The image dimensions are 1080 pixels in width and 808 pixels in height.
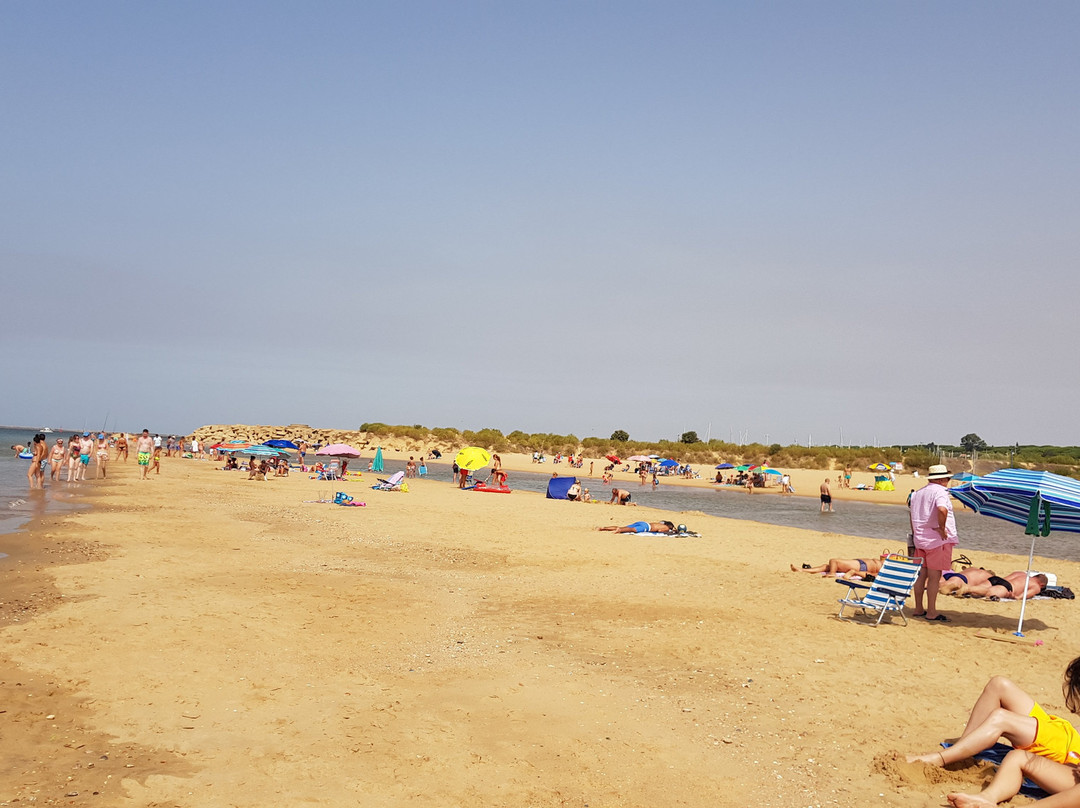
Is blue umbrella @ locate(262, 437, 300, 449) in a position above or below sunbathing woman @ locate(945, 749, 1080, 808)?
below

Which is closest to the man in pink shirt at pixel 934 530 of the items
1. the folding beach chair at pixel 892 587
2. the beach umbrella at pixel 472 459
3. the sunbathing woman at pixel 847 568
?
the folding beach chair at pixel 892 587

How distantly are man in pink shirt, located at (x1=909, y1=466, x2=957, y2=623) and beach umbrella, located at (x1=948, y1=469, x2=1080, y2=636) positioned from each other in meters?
0.25

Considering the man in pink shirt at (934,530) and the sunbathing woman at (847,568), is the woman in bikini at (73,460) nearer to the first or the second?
the sunbathing woman at (847,568)

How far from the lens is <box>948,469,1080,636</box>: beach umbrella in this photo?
28.5 feet

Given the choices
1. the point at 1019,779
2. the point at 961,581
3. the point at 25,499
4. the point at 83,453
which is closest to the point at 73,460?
the point at 83,453

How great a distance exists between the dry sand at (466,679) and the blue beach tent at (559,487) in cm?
1537

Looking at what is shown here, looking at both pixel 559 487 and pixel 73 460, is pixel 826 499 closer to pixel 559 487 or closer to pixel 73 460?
pixel 559 487

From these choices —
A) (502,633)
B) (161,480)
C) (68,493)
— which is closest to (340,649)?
(502,633)

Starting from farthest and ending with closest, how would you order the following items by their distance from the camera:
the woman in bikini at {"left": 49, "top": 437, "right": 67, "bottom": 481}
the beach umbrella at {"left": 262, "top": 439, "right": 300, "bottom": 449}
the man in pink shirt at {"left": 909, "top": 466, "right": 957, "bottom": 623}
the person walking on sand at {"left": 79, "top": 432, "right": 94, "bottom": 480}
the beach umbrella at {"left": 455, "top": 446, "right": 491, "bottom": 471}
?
the beach umbrella at {"left": 262, "top": 439, "right": 300, "bottom": 449}, the person walking on sand at {"left": 79, "top": 432, "right": 94, "bottom": 480}, the beach umbrella at {"left": 455, "top": 446, "right": 491, "bottom": 471}, the woman in bikini at {"left": 49, "top": 437, "right": 67, "bottom": 481}, the man in pink shirt at {"left": 909, "top": 466, "right": 957, "bottom": 623}

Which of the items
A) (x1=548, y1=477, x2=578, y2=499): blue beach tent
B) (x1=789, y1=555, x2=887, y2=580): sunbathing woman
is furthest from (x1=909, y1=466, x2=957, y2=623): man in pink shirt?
(x1=548, y1=477, x2=578, y2=499): blue beach tent

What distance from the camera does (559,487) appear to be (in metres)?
29.3

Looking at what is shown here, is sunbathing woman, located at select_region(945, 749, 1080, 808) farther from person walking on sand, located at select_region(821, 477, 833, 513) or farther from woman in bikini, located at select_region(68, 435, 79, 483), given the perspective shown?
woman in bikini, located at select_region(68, 435, 79, 483)

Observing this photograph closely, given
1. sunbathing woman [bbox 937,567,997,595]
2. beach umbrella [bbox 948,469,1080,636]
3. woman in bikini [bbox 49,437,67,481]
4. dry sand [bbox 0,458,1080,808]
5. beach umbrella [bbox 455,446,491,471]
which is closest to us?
dry sand [bbox 0,458,1080,808]

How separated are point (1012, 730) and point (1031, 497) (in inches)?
202
